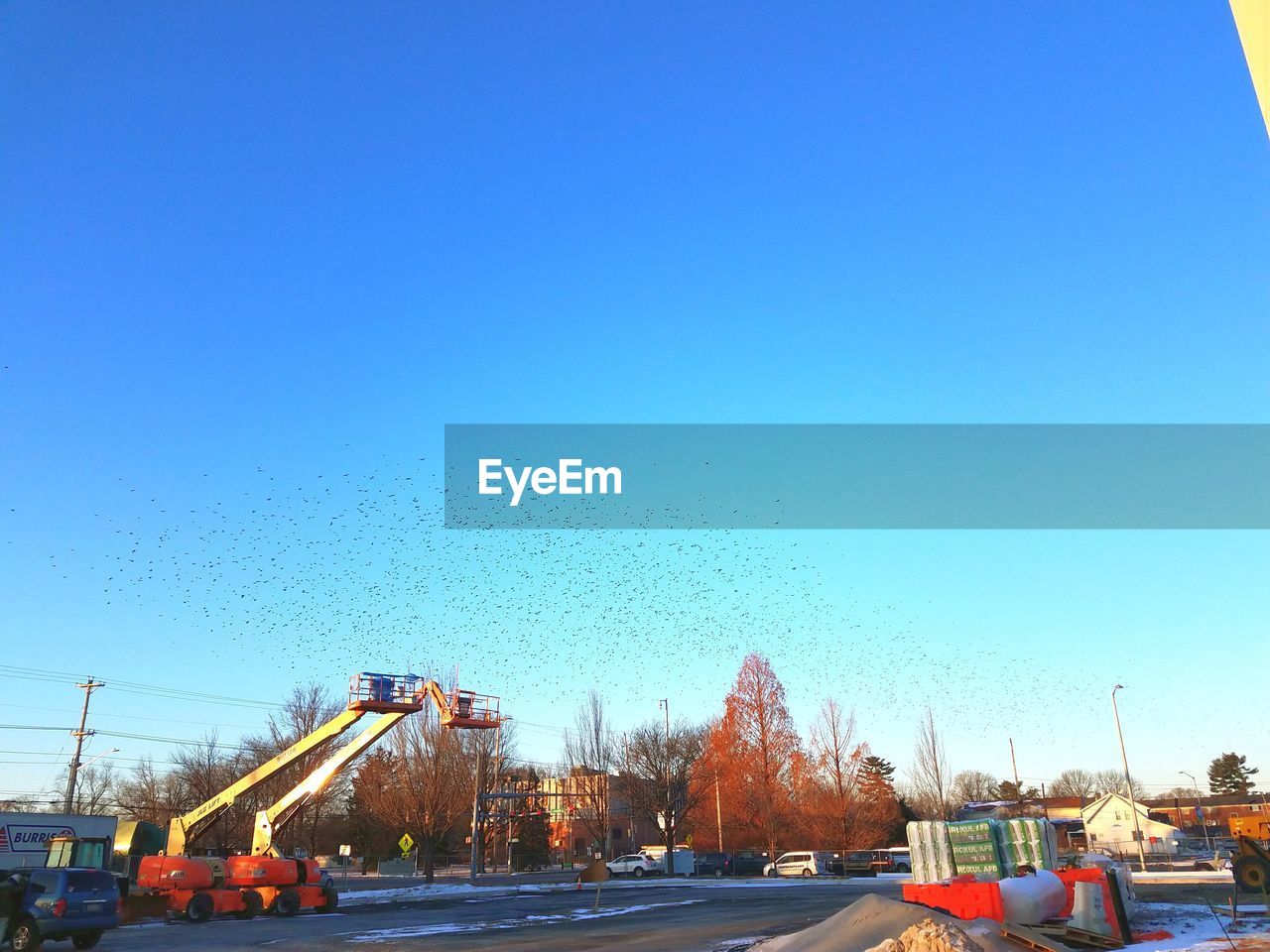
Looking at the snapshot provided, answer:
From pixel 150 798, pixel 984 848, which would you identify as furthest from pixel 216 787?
pixel 984 848

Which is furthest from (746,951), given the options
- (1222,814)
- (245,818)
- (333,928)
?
(1222,814)

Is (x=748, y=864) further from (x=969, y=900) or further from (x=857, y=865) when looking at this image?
(x=969, y=900)

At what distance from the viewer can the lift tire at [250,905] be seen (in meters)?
28.2

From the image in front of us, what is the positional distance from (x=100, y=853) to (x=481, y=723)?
12.2m

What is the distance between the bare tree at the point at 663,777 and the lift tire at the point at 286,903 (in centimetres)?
3260

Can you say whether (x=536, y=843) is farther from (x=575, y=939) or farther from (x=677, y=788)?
(x=575, y=939)

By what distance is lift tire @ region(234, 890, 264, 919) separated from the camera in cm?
2823

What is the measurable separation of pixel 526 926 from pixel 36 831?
816 inches

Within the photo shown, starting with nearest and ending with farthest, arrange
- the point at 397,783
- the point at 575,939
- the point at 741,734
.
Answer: the point at 575,939 → the point at 397,783 → the point at 741,734

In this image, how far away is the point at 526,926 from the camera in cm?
2356

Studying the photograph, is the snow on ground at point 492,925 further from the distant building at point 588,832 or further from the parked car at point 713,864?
the distant building at point 588,832

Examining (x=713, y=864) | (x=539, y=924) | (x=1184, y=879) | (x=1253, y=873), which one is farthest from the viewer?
(x=713, y=864)

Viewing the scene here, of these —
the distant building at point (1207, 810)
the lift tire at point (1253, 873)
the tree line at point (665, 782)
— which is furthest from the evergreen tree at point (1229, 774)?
the lift tire at point (1253, 873)

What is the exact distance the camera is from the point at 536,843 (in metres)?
84.2
